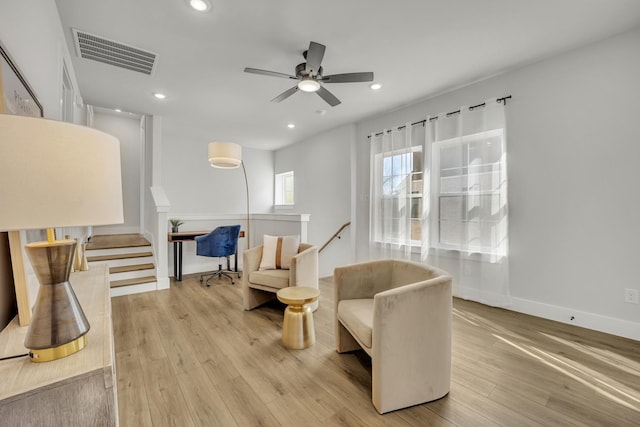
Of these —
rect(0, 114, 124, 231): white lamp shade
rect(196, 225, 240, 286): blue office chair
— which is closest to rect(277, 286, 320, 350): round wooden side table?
rect(0, 114, 124, 231): white lamp shade

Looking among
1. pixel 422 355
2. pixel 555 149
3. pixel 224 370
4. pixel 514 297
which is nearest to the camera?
pixel 422 355

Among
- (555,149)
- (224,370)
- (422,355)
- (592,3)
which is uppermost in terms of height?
(592,3)

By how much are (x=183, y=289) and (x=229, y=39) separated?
3.31 metres

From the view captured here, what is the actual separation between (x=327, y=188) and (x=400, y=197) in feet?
5.77

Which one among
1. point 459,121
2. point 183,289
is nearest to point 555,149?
point 459,121

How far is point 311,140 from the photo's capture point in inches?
232

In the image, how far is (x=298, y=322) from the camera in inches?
92.0

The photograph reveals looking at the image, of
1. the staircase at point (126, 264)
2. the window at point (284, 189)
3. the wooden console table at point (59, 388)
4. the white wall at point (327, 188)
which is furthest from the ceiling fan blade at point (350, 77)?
the window at point (284, 189)

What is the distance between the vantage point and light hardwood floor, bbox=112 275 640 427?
1566 millimetres

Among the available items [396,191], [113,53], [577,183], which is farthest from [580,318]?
[113,53]

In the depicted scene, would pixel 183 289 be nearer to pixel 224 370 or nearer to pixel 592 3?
pixel 224 370

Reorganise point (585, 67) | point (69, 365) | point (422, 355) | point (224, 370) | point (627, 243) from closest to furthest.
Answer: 1. point (69, 365)
2. point (422, 355)
3. point (224, 370)
4. point (627, 243)
5. point (585, 67)

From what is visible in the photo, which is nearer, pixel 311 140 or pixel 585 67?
pixel 585 67

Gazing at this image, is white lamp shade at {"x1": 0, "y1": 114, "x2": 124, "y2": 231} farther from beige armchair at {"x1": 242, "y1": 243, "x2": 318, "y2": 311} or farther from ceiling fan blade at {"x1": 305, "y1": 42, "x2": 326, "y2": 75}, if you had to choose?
beige armchair at {"x1": 242, "y1": 243, "x2": 318, "y2": 311}
